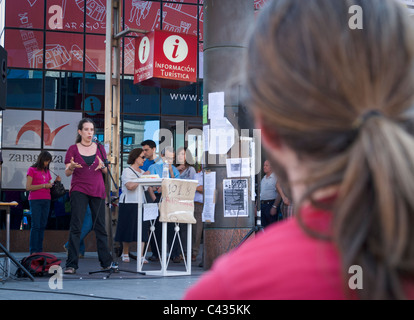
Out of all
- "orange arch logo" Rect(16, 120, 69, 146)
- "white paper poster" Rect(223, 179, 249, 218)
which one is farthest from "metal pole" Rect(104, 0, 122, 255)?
"white paper poster" Rect(223, 179, 249, 218)

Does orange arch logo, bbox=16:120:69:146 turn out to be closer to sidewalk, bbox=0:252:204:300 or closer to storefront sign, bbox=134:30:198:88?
storefront sign, bbox=134:30:198:88

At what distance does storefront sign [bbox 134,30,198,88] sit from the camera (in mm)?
12031

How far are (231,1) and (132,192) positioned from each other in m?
3.13

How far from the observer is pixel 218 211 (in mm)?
8180

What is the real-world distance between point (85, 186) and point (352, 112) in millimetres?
6942

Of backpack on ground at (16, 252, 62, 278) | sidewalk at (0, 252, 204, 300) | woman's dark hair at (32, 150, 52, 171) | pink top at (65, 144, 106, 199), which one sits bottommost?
sidewalk at (0, 252, 204, 300)

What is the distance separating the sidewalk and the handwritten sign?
2.35ft

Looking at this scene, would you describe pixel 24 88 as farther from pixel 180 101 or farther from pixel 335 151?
pixel 335 151

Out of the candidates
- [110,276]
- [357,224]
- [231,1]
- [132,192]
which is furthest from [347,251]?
[132,192]

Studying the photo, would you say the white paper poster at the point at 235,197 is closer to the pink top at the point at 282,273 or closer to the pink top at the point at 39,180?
the pink top at the point at 39,180

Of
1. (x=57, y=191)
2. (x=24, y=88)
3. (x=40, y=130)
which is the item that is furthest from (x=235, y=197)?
(x=24, y=88)

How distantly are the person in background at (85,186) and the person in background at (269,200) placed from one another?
3.82 metres

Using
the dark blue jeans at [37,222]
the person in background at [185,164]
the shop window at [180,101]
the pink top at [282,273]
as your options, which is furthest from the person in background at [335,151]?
the shop window at [180,101]
